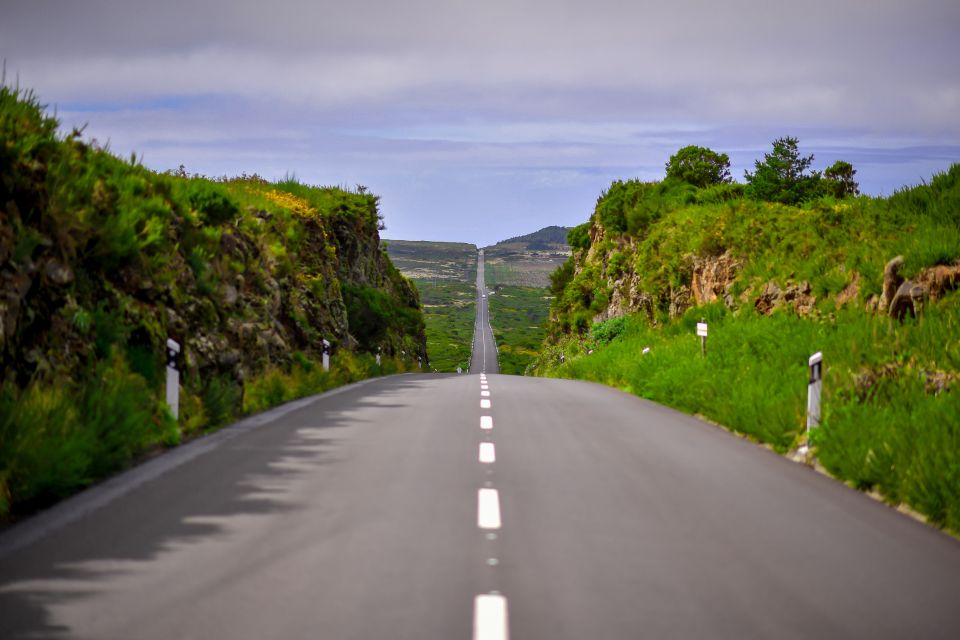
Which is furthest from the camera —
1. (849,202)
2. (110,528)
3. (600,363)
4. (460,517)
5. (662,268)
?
(662,268)

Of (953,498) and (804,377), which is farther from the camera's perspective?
(804,377)

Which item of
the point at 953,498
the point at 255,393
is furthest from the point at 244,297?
the point at 953,498

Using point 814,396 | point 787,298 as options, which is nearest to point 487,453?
point 814,396

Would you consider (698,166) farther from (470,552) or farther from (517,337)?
(517,337)

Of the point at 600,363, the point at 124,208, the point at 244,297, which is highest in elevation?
the point at 124,208

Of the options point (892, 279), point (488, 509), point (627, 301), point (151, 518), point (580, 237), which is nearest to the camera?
point (151, 518)

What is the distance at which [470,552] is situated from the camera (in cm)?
561

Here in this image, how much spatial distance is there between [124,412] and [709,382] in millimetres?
9413

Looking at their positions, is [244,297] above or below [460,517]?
above

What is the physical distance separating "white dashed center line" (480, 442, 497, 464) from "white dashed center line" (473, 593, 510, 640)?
4.32 metres

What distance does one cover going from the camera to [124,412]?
8.98 meters

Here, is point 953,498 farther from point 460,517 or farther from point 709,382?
point 709,382

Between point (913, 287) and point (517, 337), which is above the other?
point (913, 287)

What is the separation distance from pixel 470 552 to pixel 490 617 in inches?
46.5
